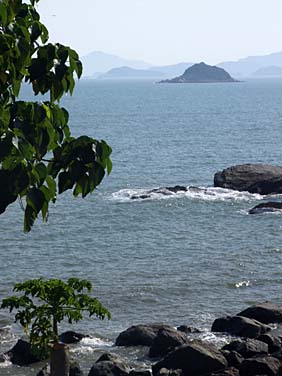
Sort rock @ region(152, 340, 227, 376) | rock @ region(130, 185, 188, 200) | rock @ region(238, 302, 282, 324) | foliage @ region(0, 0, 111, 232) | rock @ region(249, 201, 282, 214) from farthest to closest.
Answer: rock @ region(130, 185, 188, 200) < rock @ region(249, 201, 282, 214) < rock @ region(238, 302, 282, 324) < rock @ region(152, 340, 227, 376) < foliage @ region(0, 0, 111, 232)

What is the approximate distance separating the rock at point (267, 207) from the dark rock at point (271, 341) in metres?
29.4

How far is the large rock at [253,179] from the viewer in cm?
6506

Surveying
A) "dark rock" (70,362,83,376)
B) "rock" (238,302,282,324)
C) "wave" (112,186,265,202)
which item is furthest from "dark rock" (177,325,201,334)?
"wave" (112,186,265,202)

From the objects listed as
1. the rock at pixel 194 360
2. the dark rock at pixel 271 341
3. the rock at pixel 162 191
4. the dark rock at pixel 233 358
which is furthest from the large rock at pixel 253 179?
the rock at pixel 194 360

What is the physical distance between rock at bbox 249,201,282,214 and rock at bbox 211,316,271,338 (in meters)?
26.4

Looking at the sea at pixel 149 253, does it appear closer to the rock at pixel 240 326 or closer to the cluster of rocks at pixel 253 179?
the rock at pixel 240 326

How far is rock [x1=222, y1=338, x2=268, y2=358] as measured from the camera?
86.2ft

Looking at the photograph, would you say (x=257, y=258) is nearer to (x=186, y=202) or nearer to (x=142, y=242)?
(x=142, y=242)

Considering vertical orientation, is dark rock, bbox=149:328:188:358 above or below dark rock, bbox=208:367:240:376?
below

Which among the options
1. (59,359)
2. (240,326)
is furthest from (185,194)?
(59,359)

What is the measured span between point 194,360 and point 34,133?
1919cm

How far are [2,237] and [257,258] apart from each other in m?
14.5

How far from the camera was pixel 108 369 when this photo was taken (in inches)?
985

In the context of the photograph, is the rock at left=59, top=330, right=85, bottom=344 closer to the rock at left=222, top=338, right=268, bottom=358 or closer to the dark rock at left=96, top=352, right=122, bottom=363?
the dark rock at left=96, top=352, right=122, bottom=363
